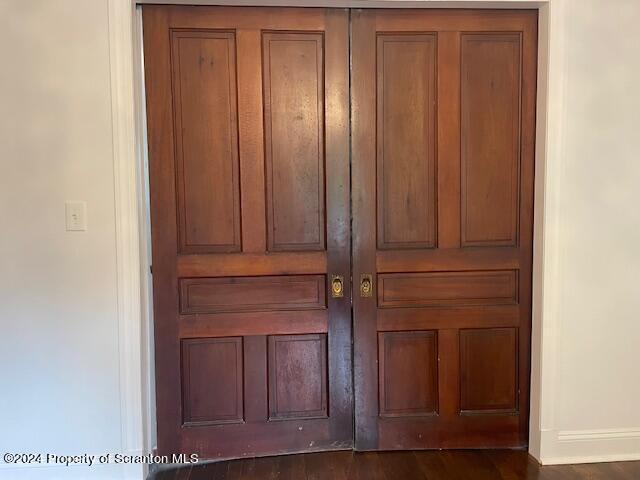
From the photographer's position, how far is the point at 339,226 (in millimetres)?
2299

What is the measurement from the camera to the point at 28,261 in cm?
207

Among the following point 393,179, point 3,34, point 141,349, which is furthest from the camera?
point 393,179

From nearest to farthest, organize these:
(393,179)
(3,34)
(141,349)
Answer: (3,34) → (141,349) → (393,179)

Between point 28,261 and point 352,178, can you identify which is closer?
point 28,261

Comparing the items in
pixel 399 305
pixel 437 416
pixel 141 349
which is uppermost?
pixel 399 305

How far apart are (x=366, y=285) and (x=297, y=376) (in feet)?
1.81

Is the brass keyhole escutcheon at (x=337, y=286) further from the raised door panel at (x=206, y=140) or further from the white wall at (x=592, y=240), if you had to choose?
the white wall at (x=592, y=240)

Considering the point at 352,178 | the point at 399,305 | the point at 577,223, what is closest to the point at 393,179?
the point at 352,178

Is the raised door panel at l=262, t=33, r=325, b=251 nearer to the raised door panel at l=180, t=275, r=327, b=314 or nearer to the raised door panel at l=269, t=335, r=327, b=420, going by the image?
the raised door panel at l=180, t=275, r=327, b=314

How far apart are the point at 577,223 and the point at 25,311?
2478 millimetres

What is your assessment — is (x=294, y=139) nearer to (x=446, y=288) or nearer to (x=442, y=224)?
(x=442, y=224)

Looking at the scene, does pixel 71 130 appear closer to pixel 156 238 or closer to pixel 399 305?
pixel 156 238

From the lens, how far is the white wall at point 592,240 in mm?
2189

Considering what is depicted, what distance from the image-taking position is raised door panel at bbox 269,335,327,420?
7.65ft
